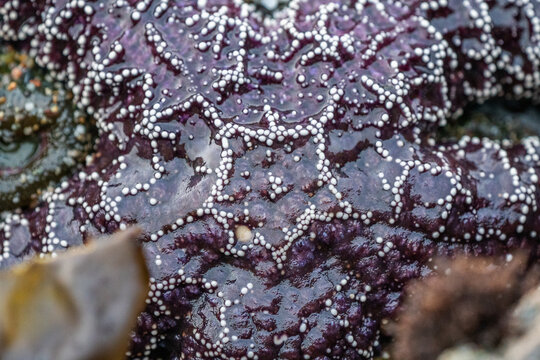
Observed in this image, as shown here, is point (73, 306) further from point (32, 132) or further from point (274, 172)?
point (32, 132)

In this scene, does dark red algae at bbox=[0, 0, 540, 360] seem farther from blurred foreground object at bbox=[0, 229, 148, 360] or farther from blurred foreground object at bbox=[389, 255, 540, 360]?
blurred foreground object at bbox=[0, 229, 148, 360]

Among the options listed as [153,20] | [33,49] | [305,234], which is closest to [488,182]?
[305,234]

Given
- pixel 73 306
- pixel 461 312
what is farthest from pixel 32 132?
pixel 461 312

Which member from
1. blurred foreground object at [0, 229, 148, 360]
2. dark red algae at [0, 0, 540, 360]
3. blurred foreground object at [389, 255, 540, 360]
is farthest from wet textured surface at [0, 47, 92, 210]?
blurred foreground object at [389, 255, 540, 360]

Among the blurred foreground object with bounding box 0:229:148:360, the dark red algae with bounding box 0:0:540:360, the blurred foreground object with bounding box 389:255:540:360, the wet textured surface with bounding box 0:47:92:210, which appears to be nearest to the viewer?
the blurred foreground object with bounding box 0:229:148:360

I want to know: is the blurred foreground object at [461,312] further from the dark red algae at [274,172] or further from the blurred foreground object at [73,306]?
the blurred foreground object at [73,306]

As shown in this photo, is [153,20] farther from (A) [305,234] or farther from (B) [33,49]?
(A) [305,234]
